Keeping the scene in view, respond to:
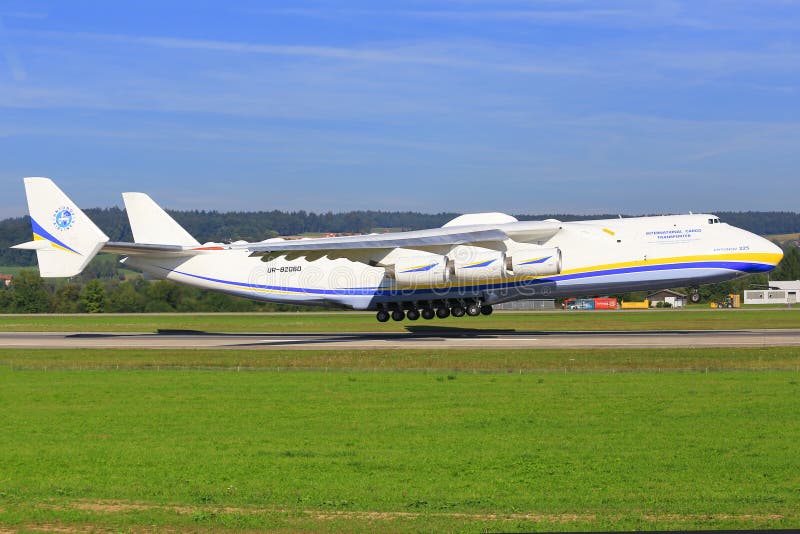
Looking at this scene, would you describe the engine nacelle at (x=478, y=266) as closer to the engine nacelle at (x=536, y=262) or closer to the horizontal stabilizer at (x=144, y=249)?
the engine nacelle at (x=536, y=262)

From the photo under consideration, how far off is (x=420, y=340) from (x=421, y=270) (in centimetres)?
304

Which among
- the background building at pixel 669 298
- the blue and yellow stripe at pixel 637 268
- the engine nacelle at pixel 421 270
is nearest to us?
the blue and yellow stripe at pixel 637 268

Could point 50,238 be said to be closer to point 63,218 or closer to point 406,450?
point 63,218

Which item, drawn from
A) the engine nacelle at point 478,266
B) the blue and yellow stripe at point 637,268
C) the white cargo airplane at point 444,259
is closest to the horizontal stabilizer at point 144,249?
the white cargo airplane at point 444,259

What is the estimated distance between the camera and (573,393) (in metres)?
19.4

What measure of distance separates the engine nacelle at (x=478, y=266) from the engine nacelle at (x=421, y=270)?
421 mm

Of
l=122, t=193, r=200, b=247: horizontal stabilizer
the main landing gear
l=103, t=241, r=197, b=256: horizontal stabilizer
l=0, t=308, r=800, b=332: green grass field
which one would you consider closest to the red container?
l=0, t=308, r=800, b=332: green grass field

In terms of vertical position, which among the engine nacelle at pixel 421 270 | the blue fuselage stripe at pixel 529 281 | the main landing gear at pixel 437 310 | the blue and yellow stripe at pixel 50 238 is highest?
the blue and yellow stripe at pixel 50 238

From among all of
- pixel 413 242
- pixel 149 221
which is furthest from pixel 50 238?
pixel 413 242

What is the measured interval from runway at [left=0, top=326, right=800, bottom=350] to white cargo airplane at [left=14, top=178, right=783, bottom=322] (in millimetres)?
1669

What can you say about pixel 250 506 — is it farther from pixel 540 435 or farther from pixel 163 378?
pixel 163 378

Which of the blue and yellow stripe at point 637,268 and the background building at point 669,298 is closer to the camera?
the blue and yellow stripe at point 637,268

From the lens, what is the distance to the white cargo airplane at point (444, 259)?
33.8 m

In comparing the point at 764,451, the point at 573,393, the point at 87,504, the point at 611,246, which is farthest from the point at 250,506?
the point at 611,246
